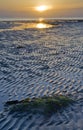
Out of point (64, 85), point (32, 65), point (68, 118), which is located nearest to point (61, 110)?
point (68, 118)

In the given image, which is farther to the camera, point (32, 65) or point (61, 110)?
point (32, 65)

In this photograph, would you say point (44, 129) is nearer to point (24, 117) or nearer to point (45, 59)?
point (24, 117)

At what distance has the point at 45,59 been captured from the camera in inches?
1093

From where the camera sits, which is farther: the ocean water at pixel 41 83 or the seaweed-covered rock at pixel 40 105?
the seaweed-covered rock at pixel 40 105

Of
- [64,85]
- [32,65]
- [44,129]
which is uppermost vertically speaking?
[32,65]

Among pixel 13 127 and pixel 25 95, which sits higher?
pixel 25 95

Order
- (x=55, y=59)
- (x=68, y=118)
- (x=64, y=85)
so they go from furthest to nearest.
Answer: (x=55, y=59) → (x=64, y=85) → (x=68, y=118)

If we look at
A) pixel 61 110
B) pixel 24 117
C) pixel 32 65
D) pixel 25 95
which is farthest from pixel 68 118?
pixel 32 65

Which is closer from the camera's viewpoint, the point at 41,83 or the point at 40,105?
the point at 40,105

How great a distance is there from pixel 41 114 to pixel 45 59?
1507cm

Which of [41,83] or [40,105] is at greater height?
[41,83]

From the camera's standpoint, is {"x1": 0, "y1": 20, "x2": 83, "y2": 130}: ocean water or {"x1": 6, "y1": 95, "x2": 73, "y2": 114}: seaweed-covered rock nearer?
{"x1": 0, "y1": 20, "x2": 83, "y2": 130}: ocean water

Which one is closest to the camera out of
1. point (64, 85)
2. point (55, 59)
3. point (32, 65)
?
point (64, 85)

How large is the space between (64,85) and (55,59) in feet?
32.3
